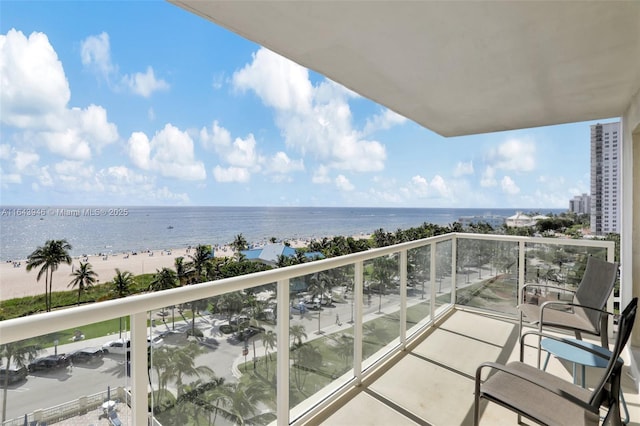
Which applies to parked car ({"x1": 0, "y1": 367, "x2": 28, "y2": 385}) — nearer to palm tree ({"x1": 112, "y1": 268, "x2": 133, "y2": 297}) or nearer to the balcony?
the balcony

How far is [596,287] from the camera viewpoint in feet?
8.77

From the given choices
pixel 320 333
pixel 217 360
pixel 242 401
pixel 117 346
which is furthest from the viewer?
pixel 320 333

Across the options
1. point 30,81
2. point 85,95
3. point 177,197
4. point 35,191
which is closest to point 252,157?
point 177,197

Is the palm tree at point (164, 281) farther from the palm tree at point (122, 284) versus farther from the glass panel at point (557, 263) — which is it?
the glass panel at point (557, 263)

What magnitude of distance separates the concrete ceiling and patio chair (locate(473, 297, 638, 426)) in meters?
1.57

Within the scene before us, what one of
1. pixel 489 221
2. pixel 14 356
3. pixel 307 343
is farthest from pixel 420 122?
pixel 489 221

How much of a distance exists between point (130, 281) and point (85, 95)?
21963 mm

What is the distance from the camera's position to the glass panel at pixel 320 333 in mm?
2066

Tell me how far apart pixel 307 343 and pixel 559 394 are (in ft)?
4.49

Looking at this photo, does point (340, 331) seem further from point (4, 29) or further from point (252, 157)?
point (252, 157)

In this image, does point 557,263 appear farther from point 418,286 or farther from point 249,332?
point 249,332

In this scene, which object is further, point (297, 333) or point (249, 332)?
point (297, 333)

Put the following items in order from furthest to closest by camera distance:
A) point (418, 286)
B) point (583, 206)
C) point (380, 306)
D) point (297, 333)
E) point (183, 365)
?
point (583, 206) < point (418, 286) < point (380, 306) < point (297, 333) < point (183, 365)

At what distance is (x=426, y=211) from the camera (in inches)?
1886
